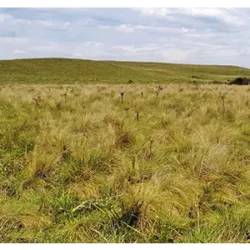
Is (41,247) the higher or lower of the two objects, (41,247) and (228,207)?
the higher

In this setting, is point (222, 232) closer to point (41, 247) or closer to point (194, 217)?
point (194, 217)

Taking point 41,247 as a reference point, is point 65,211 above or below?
below

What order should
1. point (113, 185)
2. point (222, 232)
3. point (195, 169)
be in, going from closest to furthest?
point (222, 232)
point (113, 185)
point (195, 169)

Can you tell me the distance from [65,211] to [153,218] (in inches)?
32.2

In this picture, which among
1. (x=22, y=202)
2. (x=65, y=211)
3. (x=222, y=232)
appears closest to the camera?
(x=222, y=232)

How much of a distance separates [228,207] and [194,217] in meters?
0.40

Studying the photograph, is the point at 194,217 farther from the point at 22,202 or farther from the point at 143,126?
the point at 143,126

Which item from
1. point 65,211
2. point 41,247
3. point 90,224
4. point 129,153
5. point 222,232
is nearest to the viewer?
point 41,247

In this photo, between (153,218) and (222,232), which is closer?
(222,232)

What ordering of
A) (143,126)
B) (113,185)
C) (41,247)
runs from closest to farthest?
1. (41,247)
2. (113,185)
3. (143,126)

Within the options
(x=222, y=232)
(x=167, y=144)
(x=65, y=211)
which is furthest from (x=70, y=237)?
(x=167, y=144)

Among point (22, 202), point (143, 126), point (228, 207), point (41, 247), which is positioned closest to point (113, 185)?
point (22, 202)

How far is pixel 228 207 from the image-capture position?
132 inches

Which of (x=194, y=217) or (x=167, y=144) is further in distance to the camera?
(x=167, y=144)
